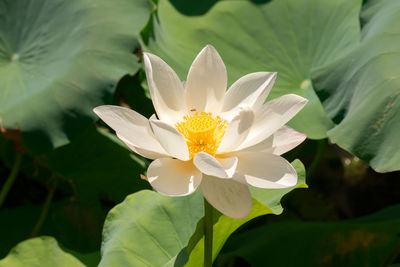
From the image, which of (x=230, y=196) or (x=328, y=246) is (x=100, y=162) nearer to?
(x=328, y=246)

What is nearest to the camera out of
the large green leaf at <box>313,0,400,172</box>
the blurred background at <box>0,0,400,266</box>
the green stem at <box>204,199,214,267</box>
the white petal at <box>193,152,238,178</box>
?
the white petal at <box>193,152,238,178</box>

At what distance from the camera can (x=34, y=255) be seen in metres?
1.25

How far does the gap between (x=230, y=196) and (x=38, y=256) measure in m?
0.64

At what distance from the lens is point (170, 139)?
2.55 ft

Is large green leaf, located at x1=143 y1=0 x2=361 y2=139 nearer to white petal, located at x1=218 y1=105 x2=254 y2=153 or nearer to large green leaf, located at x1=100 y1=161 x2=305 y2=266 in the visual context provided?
large green leaf, located at x1=100 y1=161 x2=305 y2=266

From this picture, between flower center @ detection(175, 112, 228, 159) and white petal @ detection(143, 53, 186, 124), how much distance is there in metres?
0.03

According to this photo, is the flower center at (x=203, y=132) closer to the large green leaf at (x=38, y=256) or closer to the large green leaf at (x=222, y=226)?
the large green leaf at (x=222, y=226)

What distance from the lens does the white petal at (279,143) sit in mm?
836

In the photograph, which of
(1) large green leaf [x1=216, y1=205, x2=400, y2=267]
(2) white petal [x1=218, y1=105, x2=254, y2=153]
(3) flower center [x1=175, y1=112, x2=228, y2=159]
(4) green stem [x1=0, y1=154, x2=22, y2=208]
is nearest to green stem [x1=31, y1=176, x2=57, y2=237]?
(4) green stem [x1=0, y1=154, x2=22, y2=208]

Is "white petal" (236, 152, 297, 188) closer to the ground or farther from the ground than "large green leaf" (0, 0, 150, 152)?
farther from the ground

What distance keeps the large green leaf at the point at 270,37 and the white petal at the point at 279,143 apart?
0.65 metres

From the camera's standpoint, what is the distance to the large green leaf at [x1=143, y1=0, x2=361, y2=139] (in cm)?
158

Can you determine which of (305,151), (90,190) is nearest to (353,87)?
(305,151)

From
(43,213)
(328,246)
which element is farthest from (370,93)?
(43,213)
